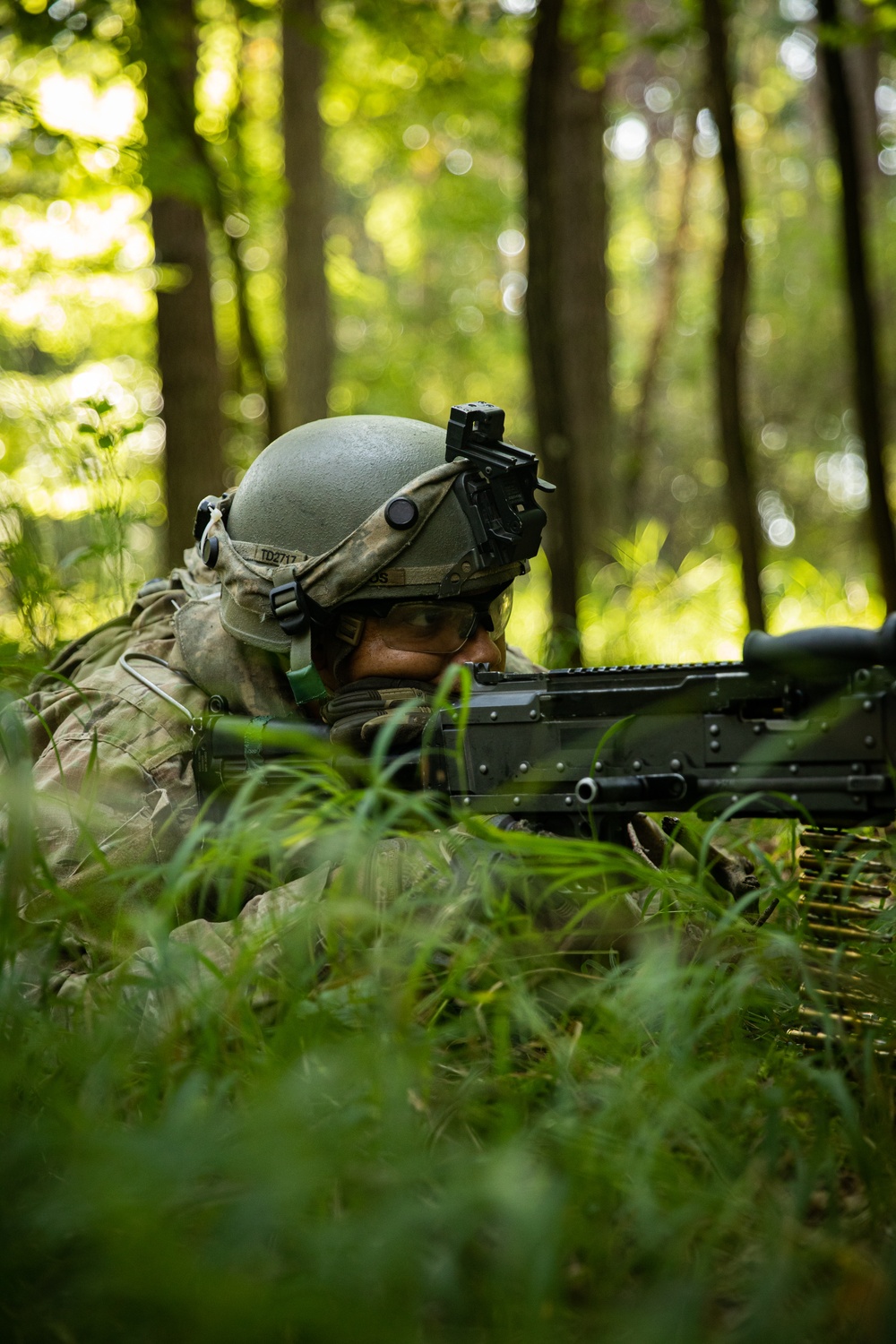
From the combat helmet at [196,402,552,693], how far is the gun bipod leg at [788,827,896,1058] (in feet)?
3.55

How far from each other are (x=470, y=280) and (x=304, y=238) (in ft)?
42.9

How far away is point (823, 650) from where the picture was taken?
1.89m

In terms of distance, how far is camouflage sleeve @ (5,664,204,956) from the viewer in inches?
91.3

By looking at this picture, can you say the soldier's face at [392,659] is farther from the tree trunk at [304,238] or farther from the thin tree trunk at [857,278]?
the tree trunk at [304,238]

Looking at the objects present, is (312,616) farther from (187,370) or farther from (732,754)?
(187,370)

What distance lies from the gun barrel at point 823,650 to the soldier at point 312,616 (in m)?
0.92

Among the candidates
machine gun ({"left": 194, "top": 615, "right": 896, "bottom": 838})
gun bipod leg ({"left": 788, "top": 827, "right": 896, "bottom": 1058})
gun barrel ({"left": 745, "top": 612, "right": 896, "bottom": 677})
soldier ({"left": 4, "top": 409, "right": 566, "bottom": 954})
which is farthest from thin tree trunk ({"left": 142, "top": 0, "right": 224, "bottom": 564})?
gun barrel ({"left": 745, "top": 612, "right": 896, "bottom": 677})

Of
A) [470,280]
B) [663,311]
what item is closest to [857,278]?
[663,311]

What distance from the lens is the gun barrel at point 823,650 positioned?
72.6 inches

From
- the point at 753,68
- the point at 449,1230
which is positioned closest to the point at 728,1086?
the point at 449,1230

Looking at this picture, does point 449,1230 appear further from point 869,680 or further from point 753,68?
point 753,68

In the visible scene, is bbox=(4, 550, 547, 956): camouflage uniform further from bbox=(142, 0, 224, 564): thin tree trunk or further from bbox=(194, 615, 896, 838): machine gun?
bbox=(142, 0, 224, 564): thin tree trunk

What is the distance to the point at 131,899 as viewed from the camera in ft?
8.13

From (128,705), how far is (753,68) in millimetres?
22992
